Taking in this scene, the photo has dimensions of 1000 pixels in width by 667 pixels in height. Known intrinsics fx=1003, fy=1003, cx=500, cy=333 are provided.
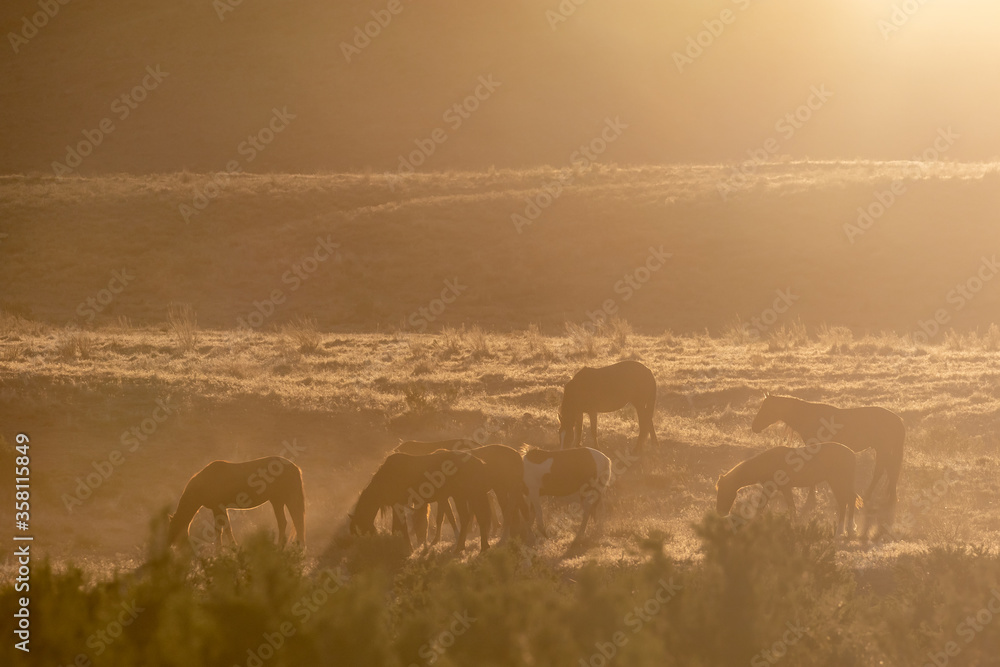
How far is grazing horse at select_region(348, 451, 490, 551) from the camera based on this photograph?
12.6m

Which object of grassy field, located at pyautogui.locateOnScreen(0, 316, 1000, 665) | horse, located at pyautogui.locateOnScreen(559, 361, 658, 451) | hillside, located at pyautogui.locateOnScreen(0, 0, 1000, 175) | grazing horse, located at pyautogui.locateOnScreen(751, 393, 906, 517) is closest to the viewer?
grassy field, located at pyautogui.locateOnScreen(0, 316, 1000, 665)

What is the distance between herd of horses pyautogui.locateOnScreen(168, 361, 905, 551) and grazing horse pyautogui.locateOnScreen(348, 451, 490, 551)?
1 centimetres

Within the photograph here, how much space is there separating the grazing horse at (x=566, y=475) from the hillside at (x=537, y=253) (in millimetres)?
23980

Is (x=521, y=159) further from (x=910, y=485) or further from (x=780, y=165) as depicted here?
(x=910, y=485)

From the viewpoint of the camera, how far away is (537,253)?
4688 centimetres

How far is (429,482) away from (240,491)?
2468mm

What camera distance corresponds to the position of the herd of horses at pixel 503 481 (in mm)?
12688

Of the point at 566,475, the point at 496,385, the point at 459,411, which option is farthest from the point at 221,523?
the point at 496,385

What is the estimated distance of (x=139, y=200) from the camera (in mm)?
54656

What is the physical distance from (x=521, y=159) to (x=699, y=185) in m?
32.8

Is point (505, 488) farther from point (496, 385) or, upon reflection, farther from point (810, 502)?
point (496, 385)

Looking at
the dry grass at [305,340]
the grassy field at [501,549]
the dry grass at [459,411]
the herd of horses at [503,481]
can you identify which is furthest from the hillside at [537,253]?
the herd of horses at [503,481]

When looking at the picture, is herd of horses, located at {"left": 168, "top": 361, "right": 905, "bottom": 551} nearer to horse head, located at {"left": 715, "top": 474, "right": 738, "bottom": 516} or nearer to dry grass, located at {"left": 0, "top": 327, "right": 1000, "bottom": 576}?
horse head, located at {"left": 715, "top": 474, "right": 738, "bottom": 516}

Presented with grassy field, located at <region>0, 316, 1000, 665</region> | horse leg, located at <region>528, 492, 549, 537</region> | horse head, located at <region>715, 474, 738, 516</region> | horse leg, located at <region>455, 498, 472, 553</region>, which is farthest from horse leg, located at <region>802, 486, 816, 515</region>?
horse leg, located at <region>455, 498, 472, 553</region>
